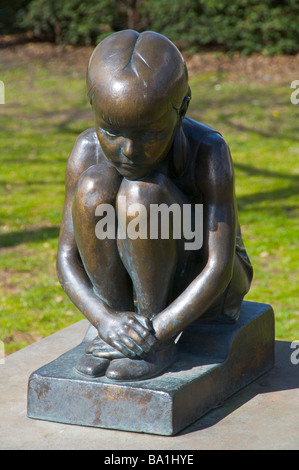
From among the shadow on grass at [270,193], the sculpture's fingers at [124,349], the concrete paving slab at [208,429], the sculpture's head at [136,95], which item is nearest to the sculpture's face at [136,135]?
the sculpture's head at [136,95]

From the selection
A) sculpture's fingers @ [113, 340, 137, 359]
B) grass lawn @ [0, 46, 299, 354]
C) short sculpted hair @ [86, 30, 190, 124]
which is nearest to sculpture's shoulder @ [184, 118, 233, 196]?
short sculpted hair @ [86, 30, 190, 124]

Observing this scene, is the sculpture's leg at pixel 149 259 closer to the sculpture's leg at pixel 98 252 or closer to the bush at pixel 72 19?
the sculpture's leg at pixel 98 252

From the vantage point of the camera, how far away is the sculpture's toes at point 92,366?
3361 mm

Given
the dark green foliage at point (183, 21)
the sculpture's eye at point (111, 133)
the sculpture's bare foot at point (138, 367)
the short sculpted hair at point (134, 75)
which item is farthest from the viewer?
the dark green foliage at point (183, 21)

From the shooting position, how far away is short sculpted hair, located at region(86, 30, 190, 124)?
2.97 meters

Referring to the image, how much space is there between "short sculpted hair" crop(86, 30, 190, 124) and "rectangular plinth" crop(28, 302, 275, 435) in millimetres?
1145

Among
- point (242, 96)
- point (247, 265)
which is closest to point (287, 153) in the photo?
point (242, 96)

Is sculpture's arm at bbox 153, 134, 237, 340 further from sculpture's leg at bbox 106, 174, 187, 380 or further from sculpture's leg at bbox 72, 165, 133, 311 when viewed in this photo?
sculpture's leg at bbox 72, 165, 133, 311

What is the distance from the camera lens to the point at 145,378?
3.32m

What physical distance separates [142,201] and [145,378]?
2.52ft

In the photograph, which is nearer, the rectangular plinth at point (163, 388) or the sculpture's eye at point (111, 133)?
the sculpture's eye at point (111, 133)

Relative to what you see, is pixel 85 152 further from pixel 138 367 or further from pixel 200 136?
pixel 138 367
